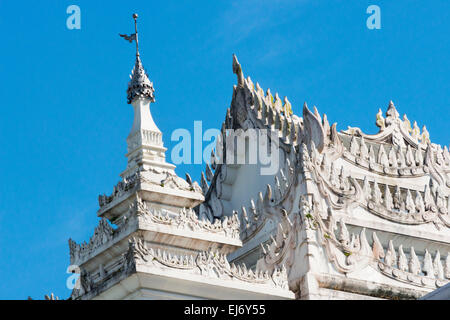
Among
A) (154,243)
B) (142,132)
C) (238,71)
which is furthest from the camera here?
(238,71)

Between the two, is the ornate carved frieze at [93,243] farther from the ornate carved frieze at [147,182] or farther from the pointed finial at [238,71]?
the pointed finial at [238,71]

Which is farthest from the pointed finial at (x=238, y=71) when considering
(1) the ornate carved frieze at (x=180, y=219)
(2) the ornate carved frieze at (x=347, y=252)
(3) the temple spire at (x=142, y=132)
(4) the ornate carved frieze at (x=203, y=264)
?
(4) the ornate carved frieze at (x=203, y=264)

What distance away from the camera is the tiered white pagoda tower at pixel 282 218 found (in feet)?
88.9

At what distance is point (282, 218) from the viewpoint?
106 ft

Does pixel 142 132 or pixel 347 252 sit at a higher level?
pixel 142 132

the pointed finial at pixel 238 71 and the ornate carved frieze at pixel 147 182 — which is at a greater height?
the pointed finial at pixel 238 71

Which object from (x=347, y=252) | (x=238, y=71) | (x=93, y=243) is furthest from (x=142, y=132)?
(x=238, y=71)

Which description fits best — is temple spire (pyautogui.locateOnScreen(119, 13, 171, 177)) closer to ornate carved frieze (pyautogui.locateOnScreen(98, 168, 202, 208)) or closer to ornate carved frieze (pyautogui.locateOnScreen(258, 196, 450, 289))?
ornate carved frieze (pyautogui.locateOnScreen(98, 168, 202, 208))

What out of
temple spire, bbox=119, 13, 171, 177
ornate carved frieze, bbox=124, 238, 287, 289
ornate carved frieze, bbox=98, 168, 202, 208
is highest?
temple spire, bbox=119, 13, 171, 177

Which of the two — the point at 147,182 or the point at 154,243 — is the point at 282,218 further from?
the point at 154,243

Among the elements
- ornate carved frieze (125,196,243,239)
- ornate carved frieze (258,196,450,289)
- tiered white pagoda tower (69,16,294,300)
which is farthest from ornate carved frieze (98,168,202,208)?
ornate carved frieze (258,196,450,289)

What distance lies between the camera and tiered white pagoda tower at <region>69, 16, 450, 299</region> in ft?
88.9
